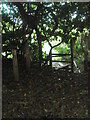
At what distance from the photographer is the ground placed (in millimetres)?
4145

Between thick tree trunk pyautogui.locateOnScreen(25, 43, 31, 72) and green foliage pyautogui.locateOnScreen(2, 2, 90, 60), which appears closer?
green foliage pyautogui.locateOnScreen(2, 2, 90, 60)

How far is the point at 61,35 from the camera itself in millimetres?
5012

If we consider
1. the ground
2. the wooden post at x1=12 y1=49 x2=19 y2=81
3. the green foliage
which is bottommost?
the ground

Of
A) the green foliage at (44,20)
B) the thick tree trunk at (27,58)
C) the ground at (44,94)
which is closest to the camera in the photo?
the ground at (44,94)

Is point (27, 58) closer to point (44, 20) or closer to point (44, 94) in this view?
point (44, 20)

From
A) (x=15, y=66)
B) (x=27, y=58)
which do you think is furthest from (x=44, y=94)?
(x=27, y=58)

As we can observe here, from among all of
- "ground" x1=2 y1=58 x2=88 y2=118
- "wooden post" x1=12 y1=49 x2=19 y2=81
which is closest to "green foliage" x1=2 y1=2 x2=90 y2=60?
"wooden post" x1=12 y1=49 x2=19 y2=81

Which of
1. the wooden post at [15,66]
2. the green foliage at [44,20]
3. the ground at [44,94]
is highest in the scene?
the green foliage at [44,20]

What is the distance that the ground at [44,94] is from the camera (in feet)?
13.6

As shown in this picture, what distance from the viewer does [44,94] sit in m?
4.56

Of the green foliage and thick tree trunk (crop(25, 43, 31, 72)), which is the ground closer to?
thick tree trunk (crop(25, 43, 31, 72))

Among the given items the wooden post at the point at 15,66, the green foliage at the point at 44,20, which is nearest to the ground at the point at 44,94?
the wooden post at the point at 15,66

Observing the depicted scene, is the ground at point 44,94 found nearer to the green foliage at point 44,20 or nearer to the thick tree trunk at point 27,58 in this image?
the thick tree trunk at point 27,58

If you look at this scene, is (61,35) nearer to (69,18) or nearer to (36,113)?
(69,18)
